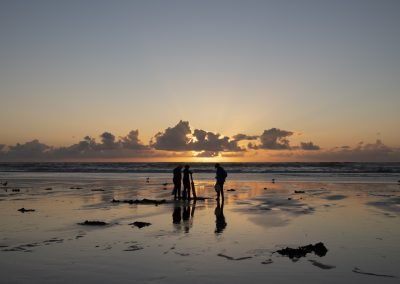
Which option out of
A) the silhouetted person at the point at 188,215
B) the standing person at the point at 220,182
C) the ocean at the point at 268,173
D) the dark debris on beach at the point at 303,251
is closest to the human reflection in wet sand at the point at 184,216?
the silhouetted person at the point at 188,215

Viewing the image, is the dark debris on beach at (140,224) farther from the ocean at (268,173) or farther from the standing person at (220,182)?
the ocean at (268,173)

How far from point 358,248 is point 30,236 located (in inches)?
398

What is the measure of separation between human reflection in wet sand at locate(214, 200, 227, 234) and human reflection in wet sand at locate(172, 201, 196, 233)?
1.05m

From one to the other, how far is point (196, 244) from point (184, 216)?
6.06m

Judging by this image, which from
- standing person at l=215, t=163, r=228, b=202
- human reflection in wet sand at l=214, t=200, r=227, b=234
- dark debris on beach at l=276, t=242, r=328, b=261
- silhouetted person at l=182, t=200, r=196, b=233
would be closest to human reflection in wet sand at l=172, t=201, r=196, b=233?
silhouetted person at l=182, t=200, r=196, b=233

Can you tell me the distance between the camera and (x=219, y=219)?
1728 centimetres

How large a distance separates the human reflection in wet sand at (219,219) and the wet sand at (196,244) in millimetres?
37

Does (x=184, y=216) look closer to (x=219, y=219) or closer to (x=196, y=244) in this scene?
(x=219, y=219)

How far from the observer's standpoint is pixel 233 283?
8500 mm

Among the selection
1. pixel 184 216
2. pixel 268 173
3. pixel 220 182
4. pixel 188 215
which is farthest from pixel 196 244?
pixel 268 173

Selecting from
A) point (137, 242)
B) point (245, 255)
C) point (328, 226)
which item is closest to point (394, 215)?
point (328, 226)

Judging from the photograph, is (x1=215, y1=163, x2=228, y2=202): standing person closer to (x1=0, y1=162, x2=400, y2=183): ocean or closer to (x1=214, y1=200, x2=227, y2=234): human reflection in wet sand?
(x1=214, y1=200, x2=227, y2=234): human reflection in wet sand

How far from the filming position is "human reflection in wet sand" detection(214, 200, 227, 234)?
14797mm

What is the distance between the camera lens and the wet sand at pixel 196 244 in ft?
30.0
